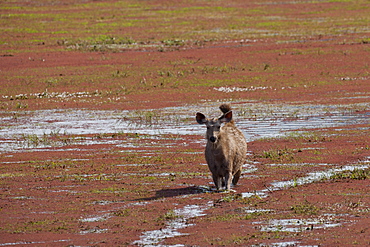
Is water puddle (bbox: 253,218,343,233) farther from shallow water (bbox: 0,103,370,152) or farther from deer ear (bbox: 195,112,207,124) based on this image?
shallow water (bbox: 0,103,370,152)

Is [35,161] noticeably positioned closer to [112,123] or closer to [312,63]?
[112,123]

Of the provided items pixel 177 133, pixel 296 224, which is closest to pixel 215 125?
pixel 296 224

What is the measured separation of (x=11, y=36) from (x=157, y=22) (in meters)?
13.6

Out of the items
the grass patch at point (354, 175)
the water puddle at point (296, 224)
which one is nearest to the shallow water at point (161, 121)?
the grass patch at point (354, 175)

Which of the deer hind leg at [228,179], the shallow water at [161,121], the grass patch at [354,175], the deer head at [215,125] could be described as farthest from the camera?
the shallow water at [161,121]

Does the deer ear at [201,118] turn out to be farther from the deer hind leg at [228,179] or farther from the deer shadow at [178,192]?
the deer shadow at [178,192]

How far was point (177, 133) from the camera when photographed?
21906 millimetres

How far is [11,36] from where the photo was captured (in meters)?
53.3

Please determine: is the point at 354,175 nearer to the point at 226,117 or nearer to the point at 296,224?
the point at 226,117

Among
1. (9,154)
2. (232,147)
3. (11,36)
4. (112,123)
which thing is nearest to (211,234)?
(232,147)

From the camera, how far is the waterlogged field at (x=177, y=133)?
440 inches

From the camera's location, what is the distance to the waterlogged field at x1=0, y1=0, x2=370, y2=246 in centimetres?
1117

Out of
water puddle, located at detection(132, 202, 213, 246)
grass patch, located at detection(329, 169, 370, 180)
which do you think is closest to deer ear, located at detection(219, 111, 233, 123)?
water puddle, located at detection(132, 202, 213, 246)

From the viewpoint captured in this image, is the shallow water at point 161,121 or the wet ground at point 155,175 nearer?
the wet ground at point 155,175
